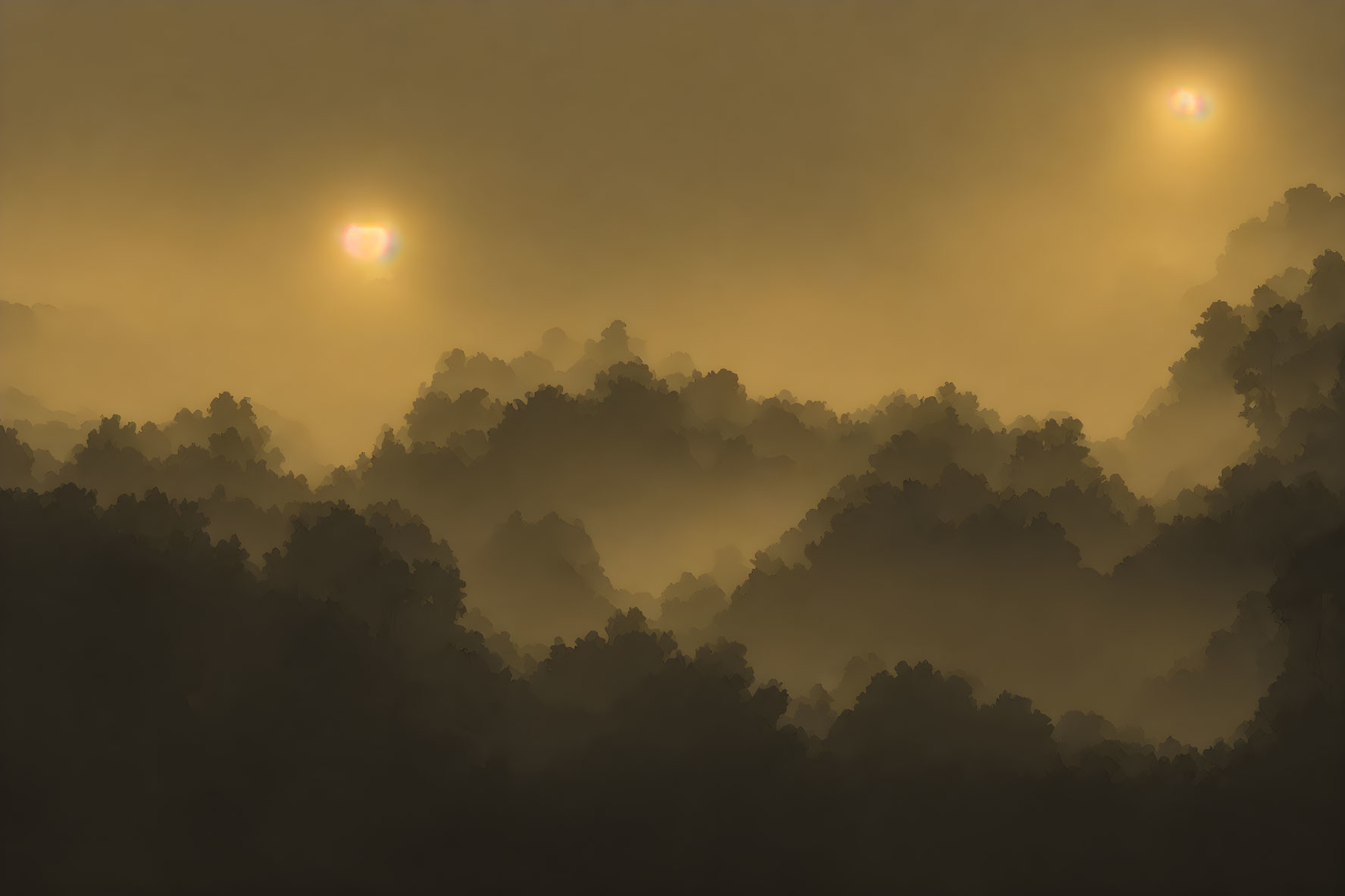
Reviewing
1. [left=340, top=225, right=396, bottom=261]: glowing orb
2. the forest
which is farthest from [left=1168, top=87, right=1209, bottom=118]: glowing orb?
Answer: [left=340, top=225, right=396, bottom=261]: glowing orb

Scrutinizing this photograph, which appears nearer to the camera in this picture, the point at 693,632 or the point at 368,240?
the point at 693,632

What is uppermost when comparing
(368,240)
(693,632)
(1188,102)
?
(1188,102)

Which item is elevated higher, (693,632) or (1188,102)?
(1188,102)

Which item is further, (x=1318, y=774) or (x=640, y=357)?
(x=640, y=357)

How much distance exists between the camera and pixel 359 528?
→ 1744cm

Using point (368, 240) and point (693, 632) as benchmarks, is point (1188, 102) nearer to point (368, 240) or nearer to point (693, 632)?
point (693, 632)

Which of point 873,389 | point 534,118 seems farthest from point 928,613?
point 534,118

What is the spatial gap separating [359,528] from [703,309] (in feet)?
22.2

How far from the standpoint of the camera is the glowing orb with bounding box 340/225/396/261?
61.7 feet

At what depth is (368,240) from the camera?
1886cm

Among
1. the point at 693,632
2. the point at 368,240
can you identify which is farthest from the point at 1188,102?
the point at 368,240

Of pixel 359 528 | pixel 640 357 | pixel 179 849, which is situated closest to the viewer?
pixel 179 849

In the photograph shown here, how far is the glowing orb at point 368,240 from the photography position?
18.8 m

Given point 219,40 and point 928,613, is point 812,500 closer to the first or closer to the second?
point 928,613
